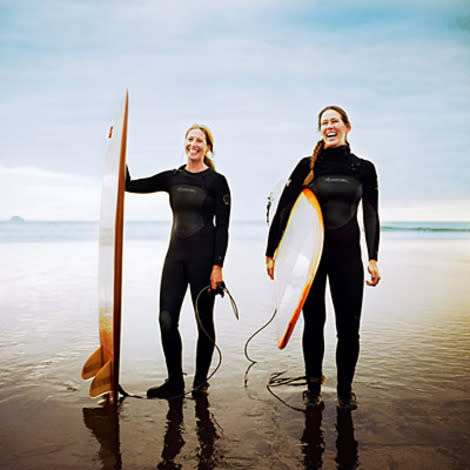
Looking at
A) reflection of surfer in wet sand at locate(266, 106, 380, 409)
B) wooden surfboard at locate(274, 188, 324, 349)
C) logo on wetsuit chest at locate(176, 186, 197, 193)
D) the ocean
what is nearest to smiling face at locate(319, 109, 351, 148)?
reflection of surfer in wet sand at locate(266, 106, 380, 409)

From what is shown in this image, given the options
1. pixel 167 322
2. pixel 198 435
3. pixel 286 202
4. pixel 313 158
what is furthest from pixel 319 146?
pixel 198 435

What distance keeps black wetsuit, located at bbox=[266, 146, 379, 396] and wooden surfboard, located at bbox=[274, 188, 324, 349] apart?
7 cm

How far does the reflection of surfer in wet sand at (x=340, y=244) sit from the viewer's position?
119 inches

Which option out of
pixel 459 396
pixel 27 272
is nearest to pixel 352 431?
pixel 459 396

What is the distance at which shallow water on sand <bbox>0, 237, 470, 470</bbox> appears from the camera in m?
2.40

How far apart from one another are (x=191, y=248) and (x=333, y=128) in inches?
44.0

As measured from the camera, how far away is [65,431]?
2637mm

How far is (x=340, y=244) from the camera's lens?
3047 mm

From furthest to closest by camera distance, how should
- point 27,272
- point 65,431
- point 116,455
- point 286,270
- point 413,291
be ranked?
point 27,272 → point 413,291 → point 286,270 → point 65,431 → point 116,455

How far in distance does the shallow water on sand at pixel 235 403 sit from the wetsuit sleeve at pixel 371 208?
93 cm

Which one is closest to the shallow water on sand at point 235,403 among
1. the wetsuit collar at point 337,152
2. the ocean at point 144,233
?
the wetsuit collar at point 337,152

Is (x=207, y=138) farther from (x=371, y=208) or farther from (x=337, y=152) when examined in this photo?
(x=371, y=208)

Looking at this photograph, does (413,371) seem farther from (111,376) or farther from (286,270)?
(111,376)

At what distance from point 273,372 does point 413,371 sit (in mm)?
974
